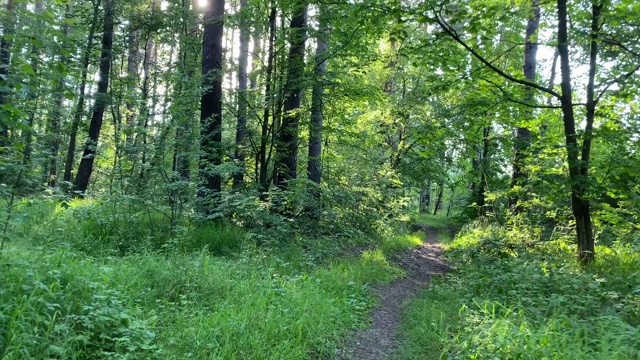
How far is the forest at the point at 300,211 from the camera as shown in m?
3.51

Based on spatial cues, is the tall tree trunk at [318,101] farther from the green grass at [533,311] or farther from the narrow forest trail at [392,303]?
the green grass at [533,311]

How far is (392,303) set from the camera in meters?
6.27

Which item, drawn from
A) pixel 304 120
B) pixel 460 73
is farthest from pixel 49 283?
pixel 460 73

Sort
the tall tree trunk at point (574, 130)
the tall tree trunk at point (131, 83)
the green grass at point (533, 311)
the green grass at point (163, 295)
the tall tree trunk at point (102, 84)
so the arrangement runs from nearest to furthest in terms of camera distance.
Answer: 1. the green grass at point (163, 295)
2. the green grass at point (533, 311)
3. the tall tree trunk at point (574, 130)
4. the tall tree trunk at point (131, 83)
5. the tall tree trunk at point (102, 84)

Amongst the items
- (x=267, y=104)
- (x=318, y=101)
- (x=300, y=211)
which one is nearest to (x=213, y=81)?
(x=267, y=104)

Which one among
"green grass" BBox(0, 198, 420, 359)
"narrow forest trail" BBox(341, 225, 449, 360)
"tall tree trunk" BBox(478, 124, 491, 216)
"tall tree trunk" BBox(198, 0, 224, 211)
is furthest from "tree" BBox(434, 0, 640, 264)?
"tall tree trunk" BBox(478, 124, 491, 216)

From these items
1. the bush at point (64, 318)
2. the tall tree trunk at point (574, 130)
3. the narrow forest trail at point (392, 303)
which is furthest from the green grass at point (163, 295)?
the tall tree trunk at point (574, 130)

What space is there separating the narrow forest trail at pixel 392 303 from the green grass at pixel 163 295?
193mm

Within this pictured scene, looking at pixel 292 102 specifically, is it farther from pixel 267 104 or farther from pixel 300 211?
pixel 300 211

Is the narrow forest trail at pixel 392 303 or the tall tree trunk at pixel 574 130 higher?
the tall tree trunk at pixel 574 130

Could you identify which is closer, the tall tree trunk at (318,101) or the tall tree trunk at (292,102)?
the tall tree trunk at (292,102)

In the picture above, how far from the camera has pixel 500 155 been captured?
1517 centimetres

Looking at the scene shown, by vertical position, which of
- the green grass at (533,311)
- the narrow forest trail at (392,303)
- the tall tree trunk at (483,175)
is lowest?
the narrow forest trail at (392,303)

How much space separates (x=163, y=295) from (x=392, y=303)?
3.64 meters
